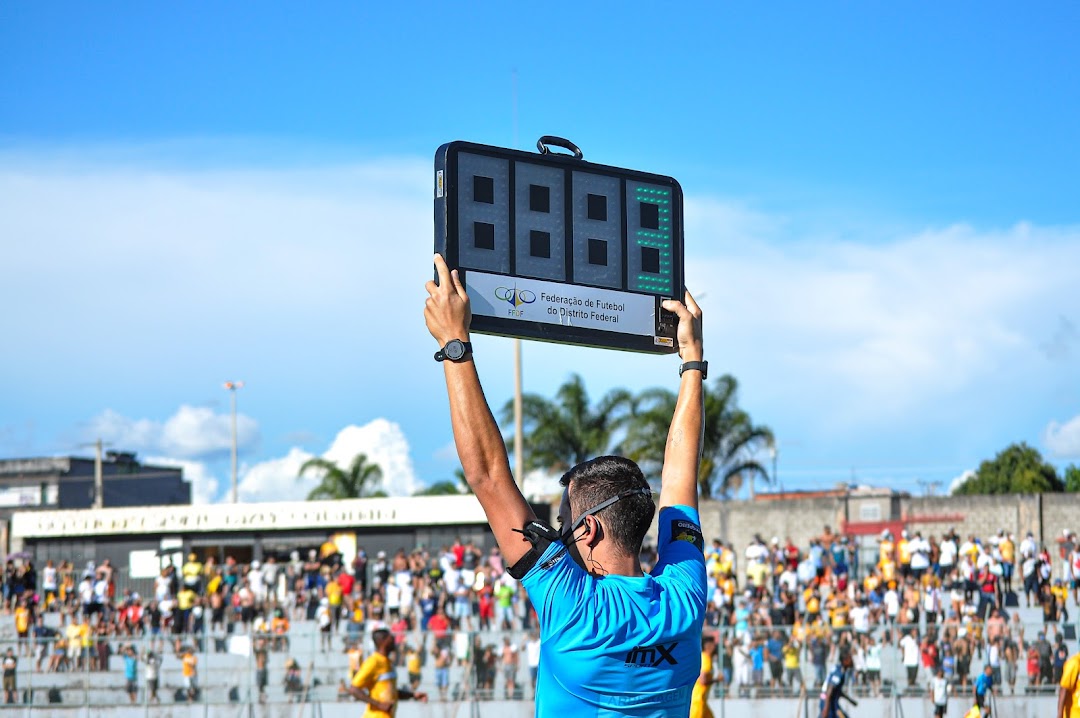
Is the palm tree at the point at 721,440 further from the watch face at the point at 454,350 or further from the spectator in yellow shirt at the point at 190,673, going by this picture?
the watch face at the point at 454,350

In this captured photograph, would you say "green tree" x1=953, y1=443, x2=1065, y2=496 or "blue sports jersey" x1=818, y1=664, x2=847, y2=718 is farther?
"green tree" x1=953, y1=443, x2=1065, y2=496

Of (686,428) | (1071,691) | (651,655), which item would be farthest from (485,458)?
(1071,691)

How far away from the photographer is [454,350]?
11.0ft

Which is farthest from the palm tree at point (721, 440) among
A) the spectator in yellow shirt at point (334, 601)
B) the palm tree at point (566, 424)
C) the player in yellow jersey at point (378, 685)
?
the player in yellow jersey at point (378, 685)

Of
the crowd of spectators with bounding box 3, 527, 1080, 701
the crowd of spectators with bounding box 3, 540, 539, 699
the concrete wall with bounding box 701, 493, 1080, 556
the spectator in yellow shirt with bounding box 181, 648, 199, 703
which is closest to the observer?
the crowd of spectators with bounding box 3, 527, 1080, 701

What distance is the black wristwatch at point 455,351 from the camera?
334 centimetres

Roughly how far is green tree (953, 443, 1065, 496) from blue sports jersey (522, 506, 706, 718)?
6265cm

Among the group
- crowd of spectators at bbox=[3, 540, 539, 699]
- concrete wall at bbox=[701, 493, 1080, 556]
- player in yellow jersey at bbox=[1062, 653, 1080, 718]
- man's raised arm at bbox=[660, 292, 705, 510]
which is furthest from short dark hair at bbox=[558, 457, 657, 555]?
concrete wall at bbox=[701, 493, 1080, 556]

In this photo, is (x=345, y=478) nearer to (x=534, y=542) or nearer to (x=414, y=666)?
(x=414, y=666)

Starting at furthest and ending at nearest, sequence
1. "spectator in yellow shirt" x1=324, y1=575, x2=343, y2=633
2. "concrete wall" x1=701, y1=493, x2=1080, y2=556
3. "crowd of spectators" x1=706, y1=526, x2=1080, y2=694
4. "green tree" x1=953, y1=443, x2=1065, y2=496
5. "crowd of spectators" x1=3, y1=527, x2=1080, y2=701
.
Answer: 1. "green tree" x1=953, y1=443, x2=1065, y2=496
2. "concrete wall" x1=701, y1=493, x2=1080, y2=556
3. "spectator in yellow shirt" x1=324, y1=575, x2=343, y2=633
4. "crowd of spectators" x1=3, y1=527, x2=1080, y2=701
5. "crowd of spectators" x1=706, y1=526, x2=1080, y2=694

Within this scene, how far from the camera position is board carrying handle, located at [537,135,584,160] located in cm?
406

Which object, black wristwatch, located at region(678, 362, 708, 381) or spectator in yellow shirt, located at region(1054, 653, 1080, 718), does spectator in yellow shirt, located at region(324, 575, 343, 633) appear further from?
black wristwatch, located at region(678, 362, 708, 381)

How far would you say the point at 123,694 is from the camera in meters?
22.7

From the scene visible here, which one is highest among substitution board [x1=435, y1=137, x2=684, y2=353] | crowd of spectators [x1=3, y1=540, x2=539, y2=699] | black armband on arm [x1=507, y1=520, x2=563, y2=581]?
substitution board [x1=435, y1=137, x2=684, y2=353]
